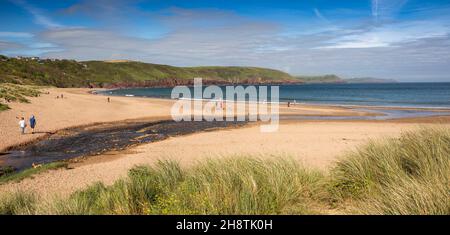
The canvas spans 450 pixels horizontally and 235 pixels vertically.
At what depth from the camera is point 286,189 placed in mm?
5609

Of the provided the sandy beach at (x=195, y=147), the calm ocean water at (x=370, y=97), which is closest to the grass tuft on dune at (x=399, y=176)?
the sandy beach at (x=195, y=147)

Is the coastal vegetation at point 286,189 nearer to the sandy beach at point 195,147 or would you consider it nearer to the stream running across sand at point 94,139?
the sandy beach at point 195,147

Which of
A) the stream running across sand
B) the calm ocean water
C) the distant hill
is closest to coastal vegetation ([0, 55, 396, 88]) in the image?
the distant hill

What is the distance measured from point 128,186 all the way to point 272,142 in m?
12.4

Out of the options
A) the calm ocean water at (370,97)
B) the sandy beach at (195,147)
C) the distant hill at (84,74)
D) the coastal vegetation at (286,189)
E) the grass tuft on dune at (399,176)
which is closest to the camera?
the grass tuft on dune at (399,176)

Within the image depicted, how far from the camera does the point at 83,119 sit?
2812 cm

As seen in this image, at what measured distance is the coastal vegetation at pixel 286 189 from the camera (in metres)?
4.71

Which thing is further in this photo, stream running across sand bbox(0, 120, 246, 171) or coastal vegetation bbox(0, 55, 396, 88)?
coastal vegetation bbox(0, 55, 396, 88)

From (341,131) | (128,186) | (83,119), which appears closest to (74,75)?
(83,119)

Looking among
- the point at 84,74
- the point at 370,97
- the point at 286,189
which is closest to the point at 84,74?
the point at 84,74

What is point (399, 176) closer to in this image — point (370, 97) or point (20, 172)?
point (20, 172)

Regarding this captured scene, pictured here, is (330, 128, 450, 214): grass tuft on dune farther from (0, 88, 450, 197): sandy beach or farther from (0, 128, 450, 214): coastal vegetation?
(0, 88, 450, 197): sandy beach

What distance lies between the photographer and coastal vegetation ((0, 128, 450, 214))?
15.5ft
